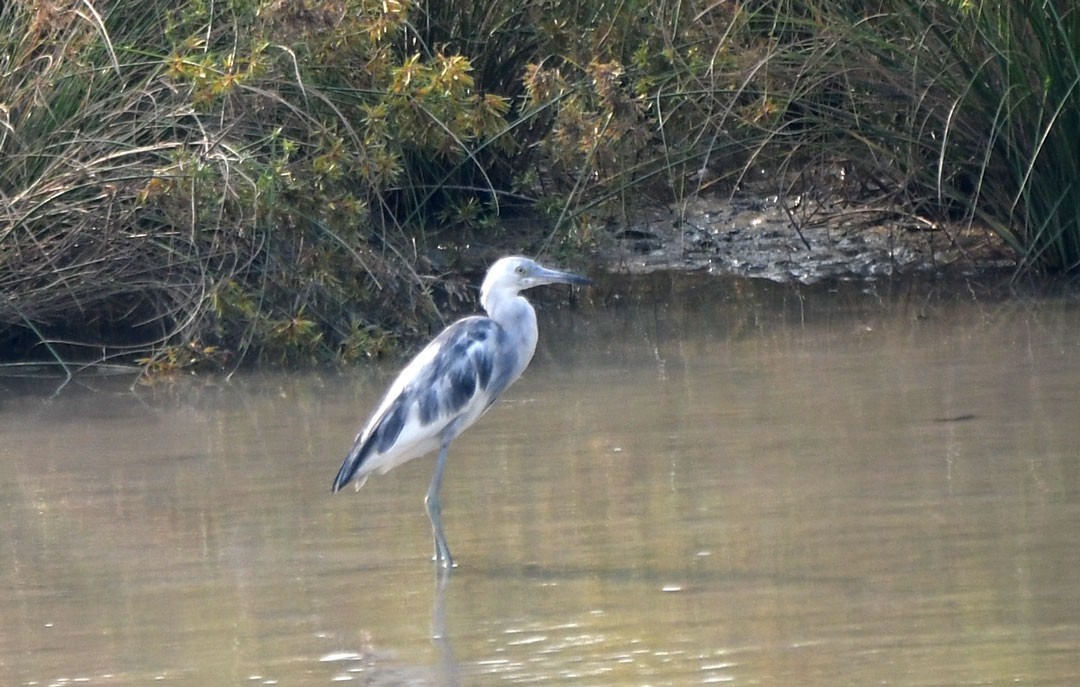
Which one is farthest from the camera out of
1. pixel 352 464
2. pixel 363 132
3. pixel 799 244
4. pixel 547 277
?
pixel 799 244

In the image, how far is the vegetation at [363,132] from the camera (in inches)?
335

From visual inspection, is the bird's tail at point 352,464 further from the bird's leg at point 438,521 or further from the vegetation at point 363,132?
the vegetation at point 363,132

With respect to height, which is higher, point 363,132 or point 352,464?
point 363,132

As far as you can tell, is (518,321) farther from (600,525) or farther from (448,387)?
(600,525)

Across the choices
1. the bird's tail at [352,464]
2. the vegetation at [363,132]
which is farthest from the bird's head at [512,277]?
the vegetation at [363,132]

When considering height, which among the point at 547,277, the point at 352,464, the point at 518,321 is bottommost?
the point at 352,464

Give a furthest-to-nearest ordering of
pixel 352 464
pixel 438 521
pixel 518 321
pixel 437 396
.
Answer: pixel 518 321 → pixel 437 396 → pixel 352 464 → pixel 438 521

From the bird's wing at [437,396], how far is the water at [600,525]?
0.92 feet

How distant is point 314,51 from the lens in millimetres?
8781

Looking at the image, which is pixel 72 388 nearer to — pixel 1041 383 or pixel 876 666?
pixel 1041 383

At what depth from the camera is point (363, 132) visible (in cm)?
900

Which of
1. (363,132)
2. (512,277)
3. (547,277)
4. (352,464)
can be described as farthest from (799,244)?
(352,464)

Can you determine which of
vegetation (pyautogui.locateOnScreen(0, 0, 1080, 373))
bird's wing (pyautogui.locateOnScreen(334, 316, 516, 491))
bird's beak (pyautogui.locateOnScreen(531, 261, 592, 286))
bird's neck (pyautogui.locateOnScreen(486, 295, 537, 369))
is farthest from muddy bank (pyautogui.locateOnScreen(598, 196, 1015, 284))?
bird's wing (pyautogui.locateOnScreen(334, 316, 516, 491))

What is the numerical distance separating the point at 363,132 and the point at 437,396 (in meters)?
3.34
